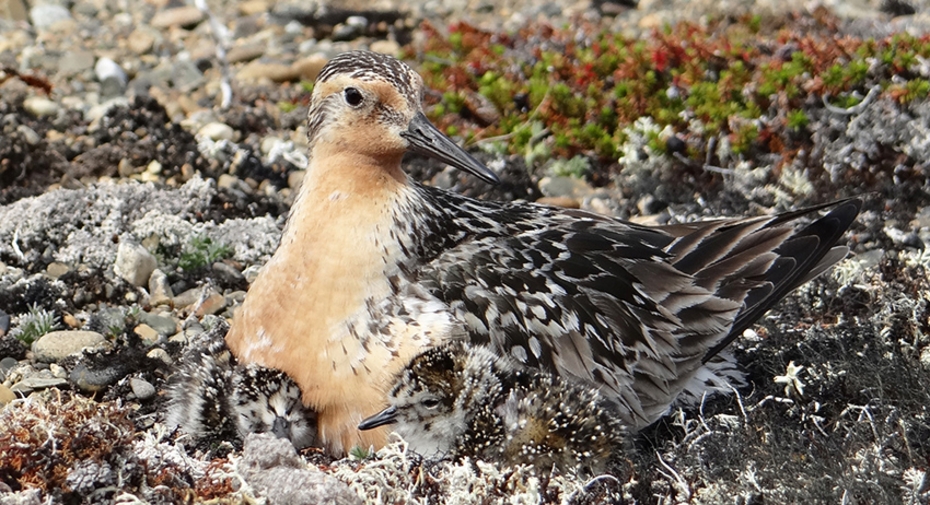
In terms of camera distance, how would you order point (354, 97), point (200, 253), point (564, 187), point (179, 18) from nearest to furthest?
point (354, 97), point (200, 253), point (564, 187), point (179, 18)

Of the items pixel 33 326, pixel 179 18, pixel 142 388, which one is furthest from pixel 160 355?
pixel 179 18

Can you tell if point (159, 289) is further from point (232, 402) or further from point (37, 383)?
point (232, 402)

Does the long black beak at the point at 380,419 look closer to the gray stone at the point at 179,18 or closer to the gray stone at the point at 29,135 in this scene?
the gray stone at the point at 29,135

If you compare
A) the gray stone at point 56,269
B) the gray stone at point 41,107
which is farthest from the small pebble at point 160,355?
the gray stone at point 41,107

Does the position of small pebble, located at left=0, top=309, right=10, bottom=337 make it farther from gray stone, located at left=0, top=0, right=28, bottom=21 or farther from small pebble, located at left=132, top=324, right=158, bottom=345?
gray stone, located at left=0, top=0, right=28, bottom=21

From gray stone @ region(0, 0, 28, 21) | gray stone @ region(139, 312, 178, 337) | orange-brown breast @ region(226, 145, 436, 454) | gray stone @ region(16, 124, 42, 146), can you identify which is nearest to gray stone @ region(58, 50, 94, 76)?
gray stone @ region(0, 0, 28, 21)

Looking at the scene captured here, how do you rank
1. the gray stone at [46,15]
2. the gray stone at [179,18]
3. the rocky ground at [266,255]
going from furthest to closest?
the gray stone at [179,18], the gray stone at [46,15], the rocky ground at [266,255]

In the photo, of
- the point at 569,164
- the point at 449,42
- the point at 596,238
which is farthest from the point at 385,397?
the point at 449,42
